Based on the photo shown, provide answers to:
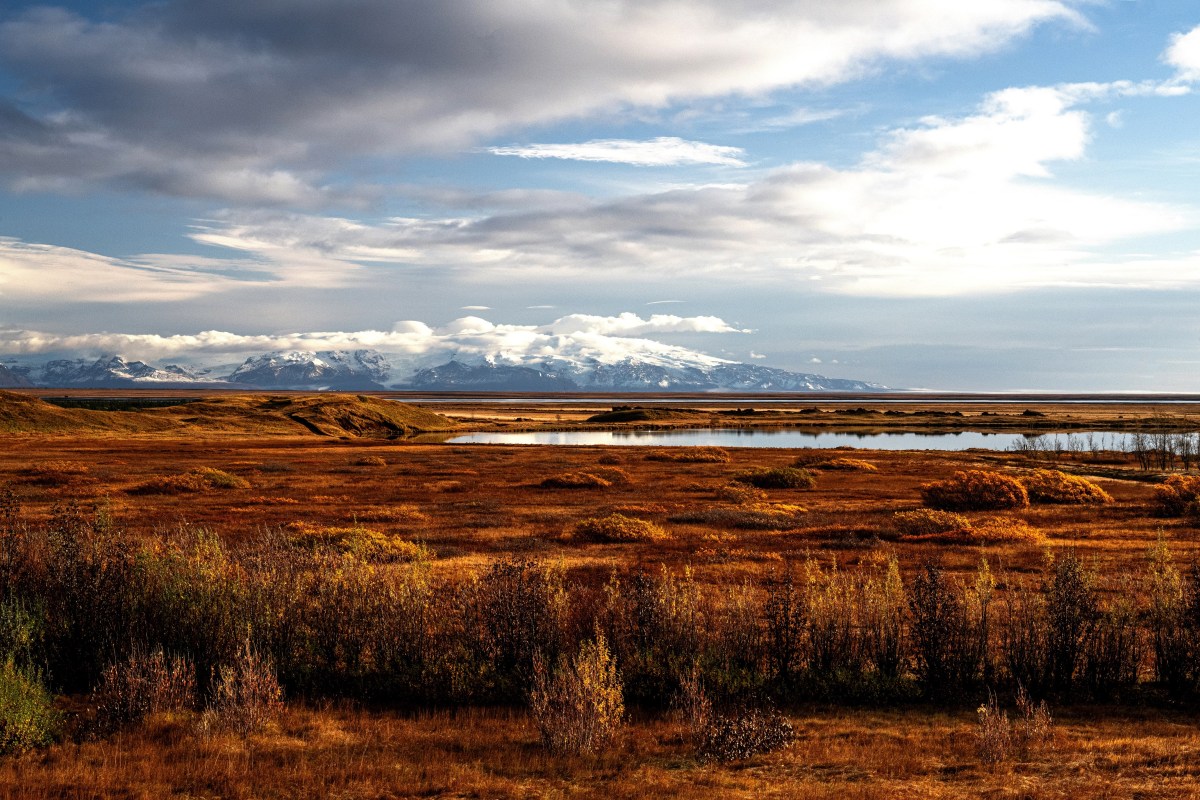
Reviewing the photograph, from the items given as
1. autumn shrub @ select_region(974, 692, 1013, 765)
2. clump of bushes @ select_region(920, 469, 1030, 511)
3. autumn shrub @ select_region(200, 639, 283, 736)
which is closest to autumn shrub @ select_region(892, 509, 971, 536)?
clump of bushes @ select_region(920, 469, 1030, 511)

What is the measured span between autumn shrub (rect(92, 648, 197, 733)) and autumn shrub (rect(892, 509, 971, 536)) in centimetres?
2647

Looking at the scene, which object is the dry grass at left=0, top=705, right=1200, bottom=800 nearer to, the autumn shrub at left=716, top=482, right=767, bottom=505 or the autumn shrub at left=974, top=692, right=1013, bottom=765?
the autumn shrub at left=974, top=692, right=1013, bottom=765

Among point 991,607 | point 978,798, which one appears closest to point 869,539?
point 991,607

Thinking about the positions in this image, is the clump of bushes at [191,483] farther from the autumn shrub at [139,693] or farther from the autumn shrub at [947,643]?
the autumn shrub at [947,643]

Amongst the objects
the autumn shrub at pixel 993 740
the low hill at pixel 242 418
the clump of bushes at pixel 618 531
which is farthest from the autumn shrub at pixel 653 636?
the low hill at pixel 242 418

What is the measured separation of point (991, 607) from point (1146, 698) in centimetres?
452

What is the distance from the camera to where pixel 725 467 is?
6159 centimetres

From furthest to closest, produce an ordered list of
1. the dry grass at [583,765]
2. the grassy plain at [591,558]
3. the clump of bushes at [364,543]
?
the clump of bushes at [364,543]
the grassy plain at [591,558]
the dry grass at [583,765]

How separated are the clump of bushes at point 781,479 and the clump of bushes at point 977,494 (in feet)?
31.5

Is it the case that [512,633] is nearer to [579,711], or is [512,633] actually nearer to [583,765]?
[579,711]

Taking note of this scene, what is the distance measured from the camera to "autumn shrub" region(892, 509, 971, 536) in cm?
3116

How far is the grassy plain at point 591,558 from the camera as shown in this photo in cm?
989

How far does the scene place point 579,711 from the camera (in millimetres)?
10812

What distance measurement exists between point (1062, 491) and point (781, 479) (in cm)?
1554
